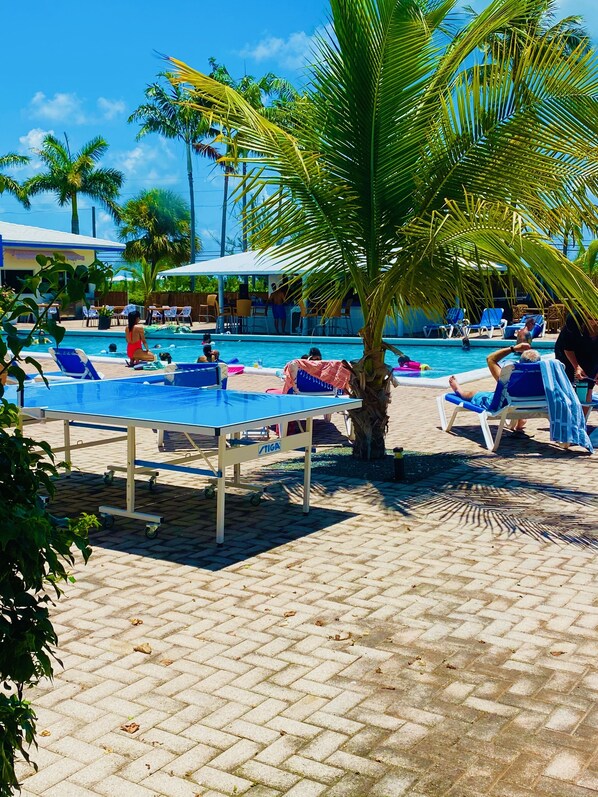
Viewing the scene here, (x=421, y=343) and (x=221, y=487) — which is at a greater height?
(x=421, y=343)

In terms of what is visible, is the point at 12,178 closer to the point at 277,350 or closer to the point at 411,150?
the point at 277,350

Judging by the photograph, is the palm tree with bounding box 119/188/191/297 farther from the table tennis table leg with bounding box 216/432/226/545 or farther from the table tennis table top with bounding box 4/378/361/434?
Result: the table tennis table leg with bounding box 216/432/226/545

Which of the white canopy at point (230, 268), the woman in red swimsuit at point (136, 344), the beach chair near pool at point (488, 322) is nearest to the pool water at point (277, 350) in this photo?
the white canopy at point (230, 268)

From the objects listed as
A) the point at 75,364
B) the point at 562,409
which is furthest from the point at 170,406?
the point at 75,364

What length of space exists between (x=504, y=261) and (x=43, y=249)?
117ft

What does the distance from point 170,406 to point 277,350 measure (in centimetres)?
2074

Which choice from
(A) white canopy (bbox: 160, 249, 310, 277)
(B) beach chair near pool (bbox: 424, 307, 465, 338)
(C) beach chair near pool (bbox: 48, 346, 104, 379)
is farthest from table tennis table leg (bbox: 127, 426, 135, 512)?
(B) beach chair near pool (bbox: 424, 307, 465, 338)

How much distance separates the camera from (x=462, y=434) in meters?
11.3

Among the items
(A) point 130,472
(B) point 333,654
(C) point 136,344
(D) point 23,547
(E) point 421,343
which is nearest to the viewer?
(D) point 23,547

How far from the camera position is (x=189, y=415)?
21.6ft

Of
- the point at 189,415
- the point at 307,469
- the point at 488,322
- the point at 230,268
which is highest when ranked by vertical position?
the point at 230,268

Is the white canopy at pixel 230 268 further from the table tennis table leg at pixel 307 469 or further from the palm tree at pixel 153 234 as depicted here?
the palm tree at pixel 153 234

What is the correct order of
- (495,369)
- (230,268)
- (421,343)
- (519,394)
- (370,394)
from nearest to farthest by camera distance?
(370,394) → (519,394) → (495,369) → (421,343) → (230,268)

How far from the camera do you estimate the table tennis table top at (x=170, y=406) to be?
6.34 m
